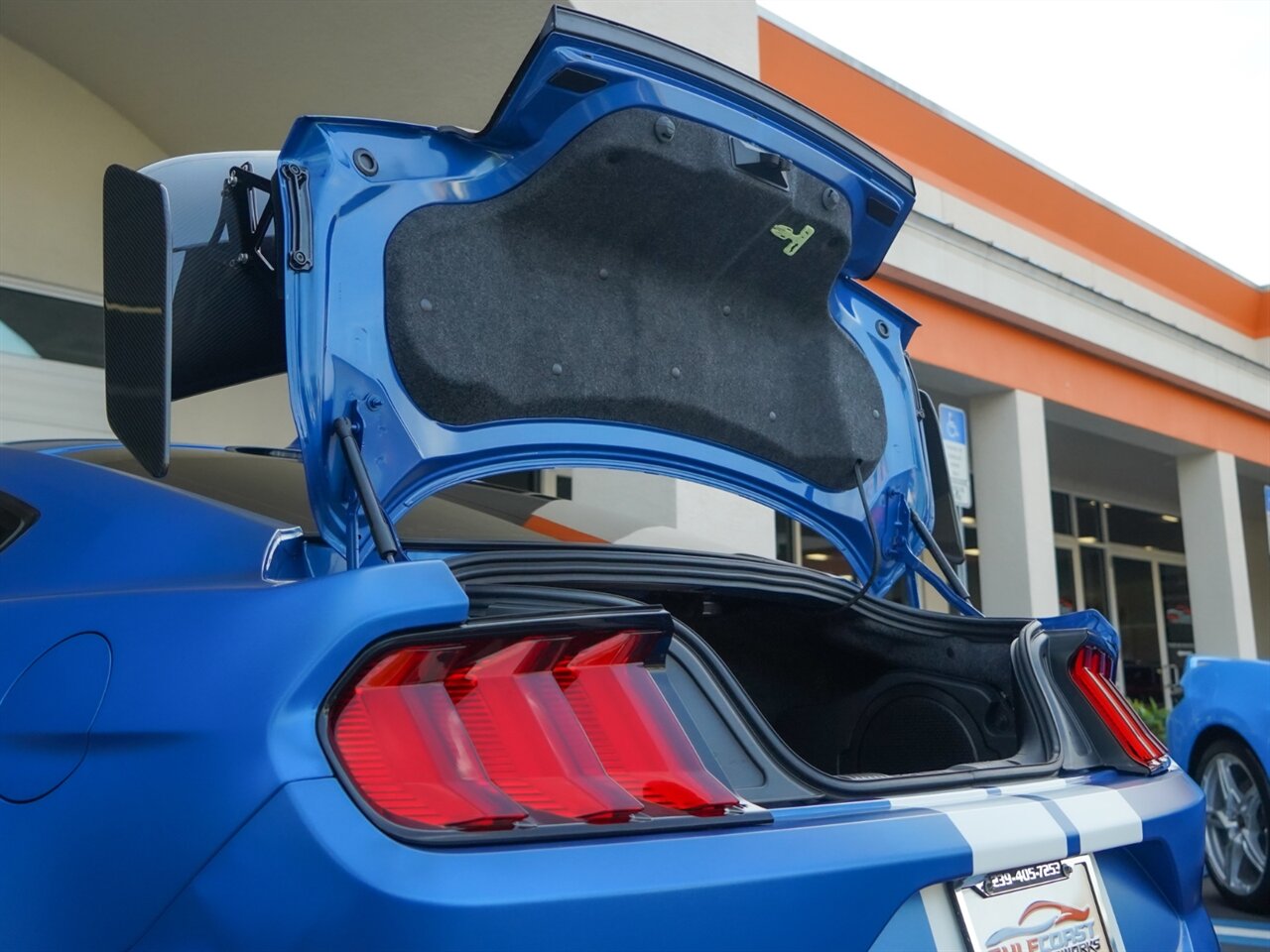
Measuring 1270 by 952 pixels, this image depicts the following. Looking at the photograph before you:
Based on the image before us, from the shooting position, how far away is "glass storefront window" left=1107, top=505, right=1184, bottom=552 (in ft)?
A: 52.6

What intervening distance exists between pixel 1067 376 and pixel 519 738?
31.4 feet

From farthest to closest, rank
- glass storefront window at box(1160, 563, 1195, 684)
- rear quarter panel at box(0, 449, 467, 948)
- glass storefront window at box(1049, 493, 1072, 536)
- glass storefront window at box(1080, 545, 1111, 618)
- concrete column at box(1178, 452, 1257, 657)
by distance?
1. glass storefront window at box(1160, 563, 1195, 684)
2. glass storefront window at box(1080, 545, 1111, 618)
3. glass storefront window at box(1049, 493, 1072, 536)
4. concrete column at box(1178, 452, 1257, 657)
5. rear quarter panel at box(0, 449, 467, 948)

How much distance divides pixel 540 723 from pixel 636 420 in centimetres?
98

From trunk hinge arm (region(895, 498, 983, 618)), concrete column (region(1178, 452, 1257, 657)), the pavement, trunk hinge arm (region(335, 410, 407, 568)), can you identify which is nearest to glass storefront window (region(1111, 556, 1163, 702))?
concrete column (region(1178, 452, 1257, 657))

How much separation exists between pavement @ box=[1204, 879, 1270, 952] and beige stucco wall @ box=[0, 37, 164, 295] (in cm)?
601

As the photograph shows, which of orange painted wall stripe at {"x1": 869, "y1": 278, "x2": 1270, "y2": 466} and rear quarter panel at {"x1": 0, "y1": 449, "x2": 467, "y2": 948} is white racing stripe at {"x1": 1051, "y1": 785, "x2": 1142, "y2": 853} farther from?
orange painted wall stripe at {"x1": 869, "y1": 278, "x2": 1270, "y2": 466}

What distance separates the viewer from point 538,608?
4.83ft

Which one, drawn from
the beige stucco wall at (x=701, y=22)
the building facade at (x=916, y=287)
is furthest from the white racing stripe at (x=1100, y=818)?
the beige stucco wall at (x=701, y=22)

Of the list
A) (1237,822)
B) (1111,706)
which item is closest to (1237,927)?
(1237,822)

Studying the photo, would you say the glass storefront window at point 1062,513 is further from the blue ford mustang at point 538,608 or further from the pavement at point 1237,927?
the blue ford mustang at point 538,608

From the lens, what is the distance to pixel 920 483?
8.55 feet

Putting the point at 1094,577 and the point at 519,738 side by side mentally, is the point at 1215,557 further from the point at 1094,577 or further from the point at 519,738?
the point at 519,738

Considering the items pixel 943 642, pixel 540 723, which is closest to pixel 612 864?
pixel 540 723

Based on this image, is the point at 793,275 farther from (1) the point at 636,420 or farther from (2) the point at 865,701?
(2) the point at 865,701
